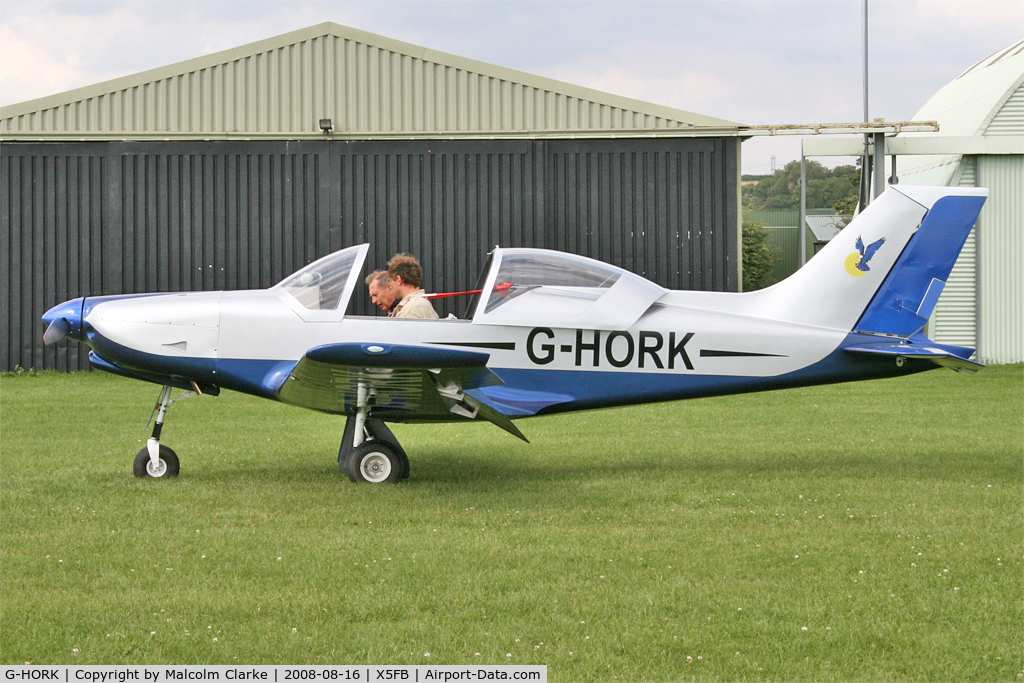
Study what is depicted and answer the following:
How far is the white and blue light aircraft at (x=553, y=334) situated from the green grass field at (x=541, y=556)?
663 mm

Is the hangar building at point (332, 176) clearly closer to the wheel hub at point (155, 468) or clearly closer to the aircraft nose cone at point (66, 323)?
the aircraft nose cone at point (66, 323)

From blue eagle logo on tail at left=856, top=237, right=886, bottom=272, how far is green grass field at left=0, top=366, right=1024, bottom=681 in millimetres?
1743

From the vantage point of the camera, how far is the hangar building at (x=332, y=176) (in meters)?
16.3

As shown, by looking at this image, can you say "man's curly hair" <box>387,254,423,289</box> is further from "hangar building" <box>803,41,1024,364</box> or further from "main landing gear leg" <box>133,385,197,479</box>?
"hangar building" <box>803,41,1024,364</box>

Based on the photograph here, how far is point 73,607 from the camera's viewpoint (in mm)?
4293

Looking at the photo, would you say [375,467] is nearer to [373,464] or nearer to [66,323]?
[373,464]

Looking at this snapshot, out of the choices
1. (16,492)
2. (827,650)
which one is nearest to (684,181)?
(16,492)

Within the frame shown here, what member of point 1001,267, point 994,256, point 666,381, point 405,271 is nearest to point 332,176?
point 405,271

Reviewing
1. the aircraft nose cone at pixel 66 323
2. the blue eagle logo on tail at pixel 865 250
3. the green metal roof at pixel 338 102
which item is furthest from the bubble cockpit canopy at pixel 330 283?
the green metal roof at pixel 338 102

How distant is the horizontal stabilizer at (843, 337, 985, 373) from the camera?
7527mm

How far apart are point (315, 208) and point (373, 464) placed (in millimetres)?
10075

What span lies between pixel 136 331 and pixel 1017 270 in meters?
16.7

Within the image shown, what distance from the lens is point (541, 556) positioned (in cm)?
517

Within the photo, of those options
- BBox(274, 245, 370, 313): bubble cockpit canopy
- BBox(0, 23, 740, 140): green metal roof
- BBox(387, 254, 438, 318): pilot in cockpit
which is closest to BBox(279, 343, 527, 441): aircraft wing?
BBox(274, 245, 370, 313): bubble cockpit canopy
